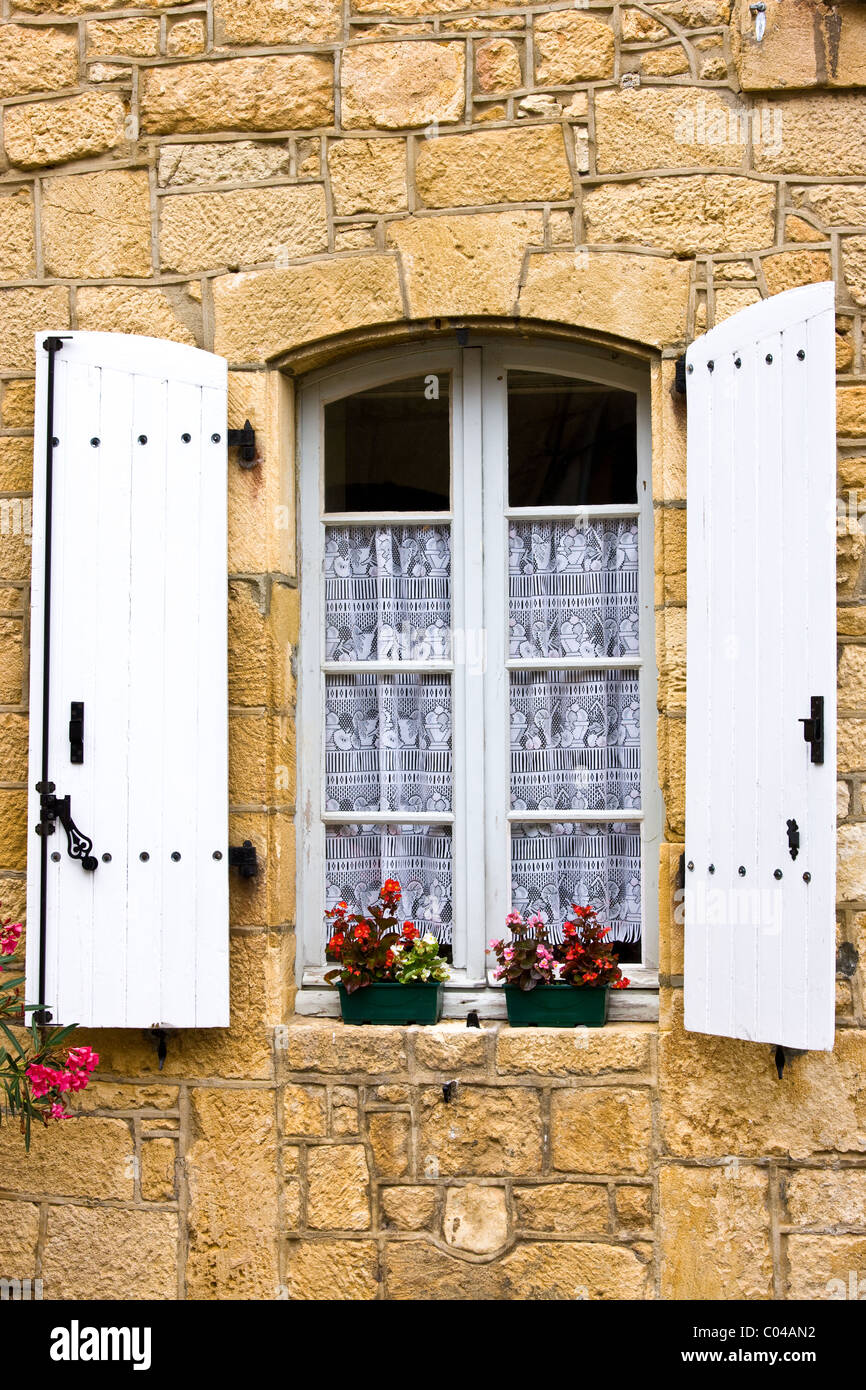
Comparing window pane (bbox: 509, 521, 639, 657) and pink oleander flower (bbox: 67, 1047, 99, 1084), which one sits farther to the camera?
window pane (bbox: 509, 521, 639, 657)

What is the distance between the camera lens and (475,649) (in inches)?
148

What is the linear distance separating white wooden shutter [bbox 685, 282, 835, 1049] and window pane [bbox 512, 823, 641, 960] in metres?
0.31

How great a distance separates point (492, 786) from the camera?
3732 mm

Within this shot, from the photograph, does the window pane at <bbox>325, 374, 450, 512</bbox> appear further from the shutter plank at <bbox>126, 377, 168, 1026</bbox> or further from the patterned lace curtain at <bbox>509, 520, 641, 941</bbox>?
the shutter plank at <bbox>126, 377, 168, 1026</bbox>

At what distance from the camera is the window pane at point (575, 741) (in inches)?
146

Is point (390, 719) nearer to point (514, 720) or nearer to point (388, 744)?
point (388, 744)

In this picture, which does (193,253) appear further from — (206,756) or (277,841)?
(277,841)

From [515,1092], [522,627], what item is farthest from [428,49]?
[515,1092]

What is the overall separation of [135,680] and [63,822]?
395 mm

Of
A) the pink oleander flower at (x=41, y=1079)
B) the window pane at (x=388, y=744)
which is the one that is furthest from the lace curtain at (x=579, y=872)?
the pink oleander flower at (x=41, y=1079)

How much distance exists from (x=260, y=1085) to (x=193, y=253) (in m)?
2.18

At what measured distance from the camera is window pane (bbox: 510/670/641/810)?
3.71 m

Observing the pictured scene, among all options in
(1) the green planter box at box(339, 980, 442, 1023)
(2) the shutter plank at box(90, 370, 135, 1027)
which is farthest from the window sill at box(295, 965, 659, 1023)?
(2) the shutter plank at box(90, 370, 135, 1027)

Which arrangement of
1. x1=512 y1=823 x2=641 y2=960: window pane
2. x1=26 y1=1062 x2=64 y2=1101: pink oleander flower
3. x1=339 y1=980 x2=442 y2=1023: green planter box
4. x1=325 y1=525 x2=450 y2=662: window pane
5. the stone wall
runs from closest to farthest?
x1=26 y1=1062 x2=64 y2=1101: pink oleander flower, the stone wall, x1=339 y1=980 x2=442 y2=1023: green planter box, x1=512 y1=823 x2=641 y2=960: window pane, x1=325 y1=525 x2=450 y2=662: window pane
